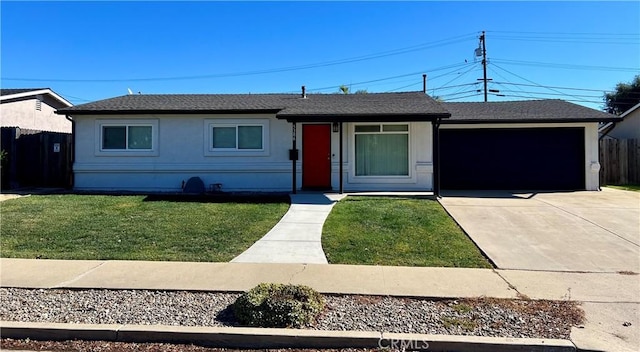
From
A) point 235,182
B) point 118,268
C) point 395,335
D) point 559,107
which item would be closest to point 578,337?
point 395,335

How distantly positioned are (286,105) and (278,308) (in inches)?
459

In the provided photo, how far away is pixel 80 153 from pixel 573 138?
694 inches

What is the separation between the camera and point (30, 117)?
2097 cm

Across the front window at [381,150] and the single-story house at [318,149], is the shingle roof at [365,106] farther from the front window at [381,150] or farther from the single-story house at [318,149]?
the front window at [381,150]

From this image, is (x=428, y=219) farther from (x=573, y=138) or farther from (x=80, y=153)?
(x=80, y=153)

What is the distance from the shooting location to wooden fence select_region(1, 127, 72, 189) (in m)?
15.7

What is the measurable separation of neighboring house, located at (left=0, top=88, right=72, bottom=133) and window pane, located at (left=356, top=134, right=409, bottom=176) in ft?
52.0

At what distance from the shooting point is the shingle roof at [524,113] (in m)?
14.7

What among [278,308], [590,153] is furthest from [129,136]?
[590,153]

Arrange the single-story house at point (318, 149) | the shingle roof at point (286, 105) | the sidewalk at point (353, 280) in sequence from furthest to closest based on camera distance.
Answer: the single-story house at point (318, 149) < the shingle roof at point (286, 105) < the sidewalk at point (353, 280)

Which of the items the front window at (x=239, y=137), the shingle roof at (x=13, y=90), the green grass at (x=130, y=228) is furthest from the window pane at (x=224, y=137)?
the shingle roof at (x=13, y=90)

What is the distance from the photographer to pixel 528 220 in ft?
31.5

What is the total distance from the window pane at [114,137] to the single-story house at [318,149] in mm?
36

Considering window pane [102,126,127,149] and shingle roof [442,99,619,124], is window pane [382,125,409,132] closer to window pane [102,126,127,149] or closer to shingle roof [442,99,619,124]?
shingle roof [442,99,619,124]
